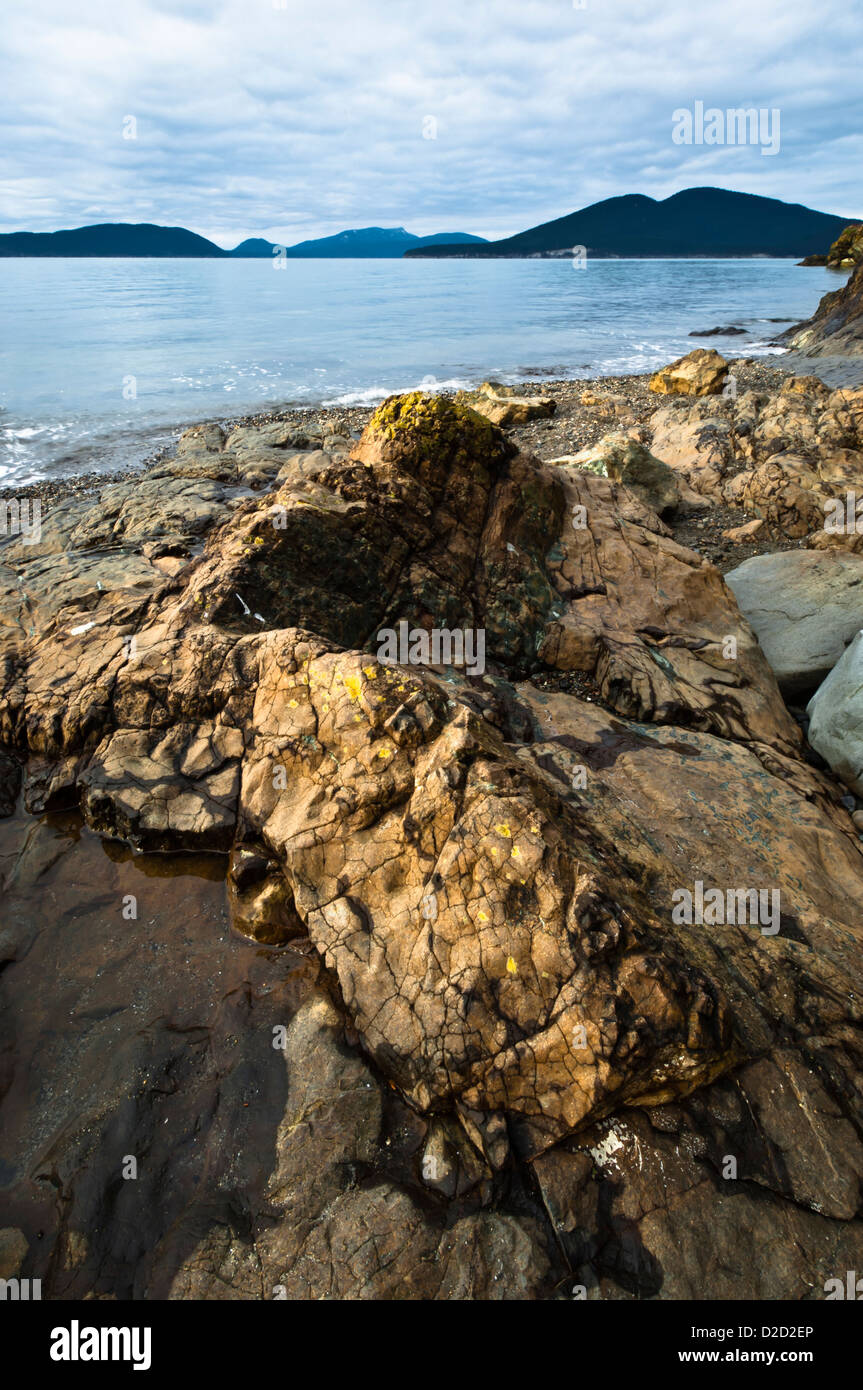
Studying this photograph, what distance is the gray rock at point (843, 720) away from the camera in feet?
20.4

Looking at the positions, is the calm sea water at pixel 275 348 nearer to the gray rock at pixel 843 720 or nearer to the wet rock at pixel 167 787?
the wet rock at pixel 167 787

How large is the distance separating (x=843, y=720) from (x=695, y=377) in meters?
20.5

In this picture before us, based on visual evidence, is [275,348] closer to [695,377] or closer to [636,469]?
[695,377]

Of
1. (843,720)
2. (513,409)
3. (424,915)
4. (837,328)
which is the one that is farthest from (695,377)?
(424,915)

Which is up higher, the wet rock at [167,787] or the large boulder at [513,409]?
the large boulder at [513,409]

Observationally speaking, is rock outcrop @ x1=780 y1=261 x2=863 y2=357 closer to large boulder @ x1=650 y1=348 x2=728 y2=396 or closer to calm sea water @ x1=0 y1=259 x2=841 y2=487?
calm sea water @ x1=0 y1=259 x2=841 y2=487

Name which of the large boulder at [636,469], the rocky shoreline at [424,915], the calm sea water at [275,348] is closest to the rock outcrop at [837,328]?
the calm sea water at [275,348]

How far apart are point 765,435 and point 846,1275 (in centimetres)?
1503

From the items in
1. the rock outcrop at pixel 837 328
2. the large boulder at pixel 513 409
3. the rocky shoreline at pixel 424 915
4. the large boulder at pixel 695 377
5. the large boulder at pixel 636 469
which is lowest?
the rocky shoreline at pixel 424 915

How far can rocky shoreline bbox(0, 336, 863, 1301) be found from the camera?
10.5ft

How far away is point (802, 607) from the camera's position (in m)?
8.30

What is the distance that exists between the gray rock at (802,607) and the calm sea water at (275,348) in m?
16.8

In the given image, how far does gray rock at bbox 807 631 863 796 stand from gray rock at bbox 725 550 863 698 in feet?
2.56

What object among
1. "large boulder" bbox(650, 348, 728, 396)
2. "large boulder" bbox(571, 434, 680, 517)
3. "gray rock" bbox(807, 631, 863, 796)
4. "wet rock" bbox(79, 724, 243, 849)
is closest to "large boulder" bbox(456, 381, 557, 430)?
"large boulder" bbox(650, 348, 728, 396)
